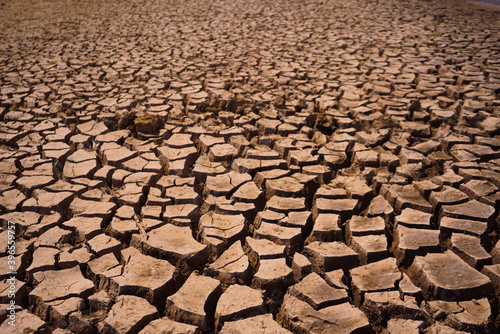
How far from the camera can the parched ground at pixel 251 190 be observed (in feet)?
5.28

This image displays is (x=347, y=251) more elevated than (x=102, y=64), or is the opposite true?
(x=102, y=64)

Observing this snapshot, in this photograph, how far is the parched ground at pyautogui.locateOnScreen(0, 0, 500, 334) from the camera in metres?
1.61

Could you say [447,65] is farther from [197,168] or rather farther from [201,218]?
[201,218]

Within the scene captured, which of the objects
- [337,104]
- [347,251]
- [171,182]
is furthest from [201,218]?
[337,104]

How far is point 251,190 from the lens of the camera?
235 cm

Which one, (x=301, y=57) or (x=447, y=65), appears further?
(x=301, y=57)

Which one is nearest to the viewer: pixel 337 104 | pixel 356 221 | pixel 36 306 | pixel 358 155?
pixel 36 306

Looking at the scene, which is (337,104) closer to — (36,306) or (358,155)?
(358,155)

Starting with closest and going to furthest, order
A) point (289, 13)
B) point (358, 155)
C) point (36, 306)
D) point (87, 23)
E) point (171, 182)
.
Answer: point (36, 306) < point (171, 182) < point (358, 155) < point (87, 23) < point (289, 13)

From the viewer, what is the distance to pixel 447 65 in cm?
453

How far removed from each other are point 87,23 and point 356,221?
6.46m

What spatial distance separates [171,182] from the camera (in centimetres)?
247

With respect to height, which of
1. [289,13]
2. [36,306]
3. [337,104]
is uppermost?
[289,13]

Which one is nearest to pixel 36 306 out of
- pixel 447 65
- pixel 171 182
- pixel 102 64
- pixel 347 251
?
pixel 171 182
